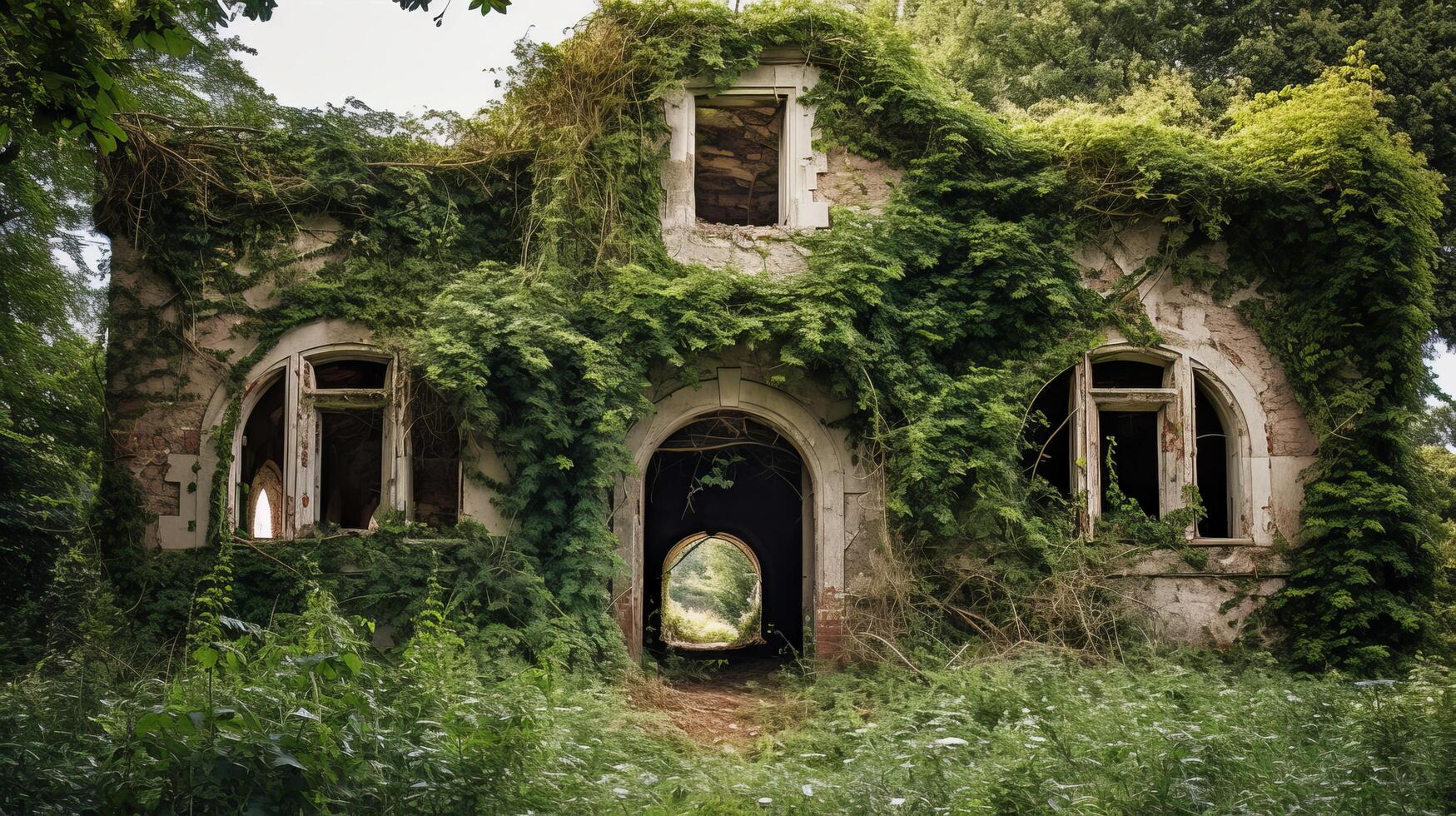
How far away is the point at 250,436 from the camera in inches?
452

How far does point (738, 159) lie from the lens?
12.0 m

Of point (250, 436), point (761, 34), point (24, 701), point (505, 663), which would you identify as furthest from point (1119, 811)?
point (250, 436)

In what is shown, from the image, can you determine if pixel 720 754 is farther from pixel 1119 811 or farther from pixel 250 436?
pixel 250 436

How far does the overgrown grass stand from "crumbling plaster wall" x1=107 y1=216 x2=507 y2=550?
198cm

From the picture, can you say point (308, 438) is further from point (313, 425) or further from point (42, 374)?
point (42, 374)

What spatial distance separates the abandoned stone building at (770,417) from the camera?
30.5ft

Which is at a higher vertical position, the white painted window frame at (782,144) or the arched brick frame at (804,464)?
the white painted window frame at (782,144)

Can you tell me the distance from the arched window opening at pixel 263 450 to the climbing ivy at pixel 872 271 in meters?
1.10

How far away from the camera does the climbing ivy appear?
30.1 feet

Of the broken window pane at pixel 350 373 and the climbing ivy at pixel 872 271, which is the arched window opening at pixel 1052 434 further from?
the broken window pane at pixel 350 373

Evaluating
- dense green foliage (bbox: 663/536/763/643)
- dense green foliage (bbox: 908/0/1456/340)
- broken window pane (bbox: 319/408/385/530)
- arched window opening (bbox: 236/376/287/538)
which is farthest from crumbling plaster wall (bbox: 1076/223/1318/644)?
dense green foliage (bbox: 663/536/763/643)

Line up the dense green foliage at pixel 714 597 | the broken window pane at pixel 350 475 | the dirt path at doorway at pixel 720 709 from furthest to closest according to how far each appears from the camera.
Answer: the dense green foliage at pixel 714 597 < the broken window pane at pixel 350 475 < the dirt path at doorway at pixel 720 709

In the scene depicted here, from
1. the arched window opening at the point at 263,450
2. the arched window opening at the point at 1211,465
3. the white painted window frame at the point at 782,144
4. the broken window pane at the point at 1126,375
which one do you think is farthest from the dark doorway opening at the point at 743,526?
the arched window opening at the point at 1211,465

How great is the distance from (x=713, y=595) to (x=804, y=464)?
2346cm
